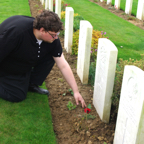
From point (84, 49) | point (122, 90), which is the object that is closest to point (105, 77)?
point (122, 90)

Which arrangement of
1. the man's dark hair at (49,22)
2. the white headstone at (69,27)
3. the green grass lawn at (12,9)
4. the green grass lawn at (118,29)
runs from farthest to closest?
the green grass lawn at (12,9) → the green grass lawn at (118,29) → the white headstone at (69,27) → the man's dark hair at (49,22)

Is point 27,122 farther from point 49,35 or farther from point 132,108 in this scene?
point 132,108

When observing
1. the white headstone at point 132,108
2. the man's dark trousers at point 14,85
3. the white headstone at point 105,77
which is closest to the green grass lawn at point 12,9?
the man's dark trousers at point 14,85

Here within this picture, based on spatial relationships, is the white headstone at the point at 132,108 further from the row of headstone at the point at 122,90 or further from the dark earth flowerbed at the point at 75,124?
the dark earth flowerbed at the point at 75,124

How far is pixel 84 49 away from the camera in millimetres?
4074

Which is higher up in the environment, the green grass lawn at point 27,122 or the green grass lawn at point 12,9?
the green grass lawn at point 12,9

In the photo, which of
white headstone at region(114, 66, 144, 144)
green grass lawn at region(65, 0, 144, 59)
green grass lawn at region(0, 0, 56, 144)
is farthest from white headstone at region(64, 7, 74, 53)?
white headstone at region(114, 66, 144, 144)

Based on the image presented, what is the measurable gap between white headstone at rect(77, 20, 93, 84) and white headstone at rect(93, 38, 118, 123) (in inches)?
32.3

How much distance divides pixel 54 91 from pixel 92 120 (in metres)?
1.11

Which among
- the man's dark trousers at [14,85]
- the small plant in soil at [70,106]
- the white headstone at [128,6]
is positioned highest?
the white headstone at [128,6]

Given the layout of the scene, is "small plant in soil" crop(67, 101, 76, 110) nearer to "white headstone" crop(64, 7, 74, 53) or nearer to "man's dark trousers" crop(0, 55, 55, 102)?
"man's dark trousers" crop(0, 55, 55, 102)

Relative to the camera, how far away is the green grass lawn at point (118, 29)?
6.15 m

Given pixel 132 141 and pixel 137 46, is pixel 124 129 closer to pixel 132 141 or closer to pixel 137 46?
pixel 132 141

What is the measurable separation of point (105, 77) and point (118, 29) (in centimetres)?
562
